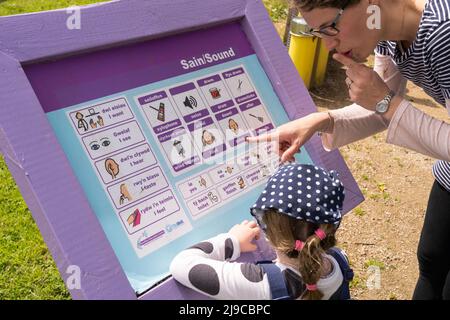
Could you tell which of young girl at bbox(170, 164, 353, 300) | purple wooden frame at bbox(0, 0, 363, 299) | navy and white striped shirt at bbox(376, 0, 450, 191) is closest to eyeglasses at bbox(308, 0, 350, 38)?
navy and white striped shirt at bbox(376, 0, 450, 191)

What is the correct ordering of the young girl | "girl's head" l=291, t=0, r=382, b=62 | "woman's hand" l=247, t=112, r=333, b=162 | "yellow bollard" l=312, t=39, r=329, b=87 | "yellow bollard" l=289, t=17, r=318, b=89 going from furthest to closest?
"yellow bollard" l=312, t=39, r=329, b=87
"yellow bollard" l=289, t=17, r=318, b=89
"woman's hand" l=247, t=112, r=333, b=162
"girl's head" l=291, t=0, r=382, b=62
the young girl

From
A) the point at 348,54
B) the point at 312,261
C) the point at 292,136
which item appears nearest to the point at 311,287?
the point at 312,261

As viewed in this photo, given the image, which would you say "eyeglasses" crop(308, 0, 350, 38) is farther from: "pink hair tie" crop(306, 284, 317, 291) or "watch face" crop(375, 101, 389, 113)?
"pink hair tie" crop(306, 284, 317, 291)

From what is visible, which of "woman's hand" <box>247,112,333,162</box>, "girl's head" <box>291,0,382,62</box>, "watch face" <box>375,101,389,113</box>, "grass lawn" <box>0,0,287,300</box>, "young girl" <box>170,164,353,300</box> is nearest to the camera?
"young girl" <box>170,164,353,300</box>

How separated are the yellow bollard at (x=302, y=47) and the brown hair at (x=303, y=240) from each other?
3.70 metres

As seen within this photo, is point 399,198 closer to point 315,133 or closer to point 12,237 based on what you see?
point 315,133

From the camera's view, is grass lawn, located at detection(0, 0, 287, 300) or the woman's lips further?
grass lawn, located at detection(0, 0, 287, 300)

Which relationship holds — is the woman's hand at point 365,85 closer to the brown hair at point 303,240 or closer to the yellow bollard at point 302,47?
the brown hair at point 303,240

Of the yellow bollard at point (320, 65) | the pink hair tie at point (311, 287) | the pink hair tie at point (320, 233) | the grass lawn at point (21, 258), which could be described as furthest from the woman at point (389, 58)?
the yellow bollard at point (320, 65)

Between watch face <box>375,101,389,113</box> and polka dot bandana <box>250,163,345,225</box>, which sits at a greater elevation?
watch face <box>375,101,389,113</box>

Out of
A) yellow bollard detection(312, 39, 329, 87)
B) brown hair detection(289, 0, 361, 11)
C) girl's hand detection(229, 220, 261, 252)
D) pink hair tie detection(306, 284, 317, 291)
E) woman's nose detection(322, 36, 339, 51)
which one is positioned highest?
yellow bollard detection(312, 39, 329, 87)

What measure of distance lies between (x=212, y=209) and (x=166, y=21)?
62 cm

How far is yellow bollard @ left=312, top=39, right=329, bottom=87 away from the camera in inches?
202
